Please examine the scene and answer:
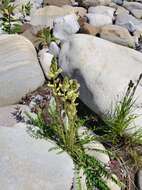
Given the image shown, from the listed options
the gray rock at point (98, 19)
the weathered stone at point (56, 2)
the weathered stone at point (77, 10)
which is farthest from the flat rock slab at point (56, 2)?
the gray rock at point (98, 19)

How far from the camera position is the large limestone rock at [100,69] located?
455 centimetres

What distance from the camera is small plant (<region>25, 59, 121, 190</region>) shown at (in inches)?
150

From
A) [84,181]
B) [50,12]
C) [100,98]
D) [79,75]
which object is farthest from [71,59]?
[50,12]

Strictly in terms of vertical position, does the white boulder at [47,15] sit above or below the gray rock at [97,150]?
above

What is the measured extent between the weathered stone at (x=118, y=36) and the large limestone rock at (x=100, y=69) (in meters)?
0.72

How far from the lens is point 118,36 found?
5.92 metres

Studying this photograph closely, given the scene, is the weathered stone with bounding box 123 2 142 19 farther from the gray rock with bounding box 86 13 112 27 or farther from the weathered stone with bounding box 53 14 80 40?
the weathered stone with bounding box 53 14 80 40

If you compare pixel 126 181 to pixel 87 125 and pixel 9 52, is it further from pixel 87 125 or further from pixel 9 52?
pixel 9 52

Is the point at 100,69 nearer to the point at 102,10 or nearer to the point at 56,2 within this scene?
the point at 102,10

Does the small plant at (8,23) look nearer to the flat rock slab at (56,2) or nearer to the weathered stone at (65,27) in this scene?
the weathered stone at (65,27)

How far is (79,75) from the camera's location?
4.82 metres

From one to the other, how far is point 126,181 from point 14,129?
48.3 inches

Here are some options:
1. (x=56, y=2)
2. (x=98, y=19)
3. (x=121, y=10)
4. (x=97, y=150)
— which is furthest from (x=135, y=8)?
(x=97, y=150)

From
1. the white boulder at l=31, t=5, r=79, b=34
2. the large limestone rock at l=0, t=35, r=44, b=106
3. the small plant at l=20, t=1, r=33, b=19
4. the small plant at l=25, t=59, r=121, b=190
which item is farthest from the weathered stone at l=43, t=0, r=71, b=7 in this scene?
the small plant at l=25, t=59, r=121, b=190
